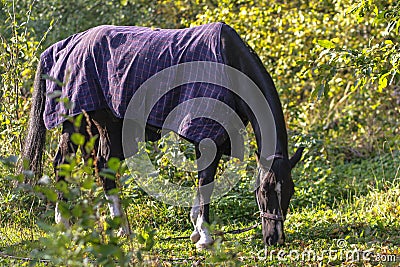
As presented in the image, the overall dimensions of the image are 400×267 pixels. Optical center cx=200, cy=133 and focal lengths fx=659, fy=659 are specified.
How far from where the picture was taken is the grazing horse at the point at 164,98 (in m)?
4.36

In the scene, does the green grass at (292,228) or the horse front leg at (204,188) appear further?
the horse front leg at (204,188)

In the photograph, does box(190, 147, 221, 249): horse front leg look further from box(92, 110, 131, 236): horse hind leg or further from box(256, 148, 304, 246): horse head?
box(92, 110, 131, 236): horse hind leg

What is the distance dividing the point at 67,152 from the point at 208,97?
1257 millimetres

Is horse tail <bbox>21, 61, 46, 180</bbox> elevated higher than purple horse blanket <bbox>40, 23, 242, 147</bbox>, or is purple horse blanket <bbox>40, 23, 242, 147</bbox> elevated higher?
purple horse blanket <bbox>40, 23, 242, 147</bbox>

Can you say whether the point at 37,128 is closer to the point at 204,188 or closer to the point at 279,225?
the point at 204,188

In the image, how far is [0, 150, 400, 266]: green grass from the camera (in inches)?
160

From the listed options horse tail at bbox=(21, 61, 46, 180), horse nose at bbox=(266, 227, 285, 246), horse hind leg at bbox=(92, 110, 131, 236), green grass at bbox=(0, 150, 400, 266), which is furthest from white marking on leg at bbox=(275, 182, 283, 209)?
horse tail at bbox=(21, 61, 46, 180)

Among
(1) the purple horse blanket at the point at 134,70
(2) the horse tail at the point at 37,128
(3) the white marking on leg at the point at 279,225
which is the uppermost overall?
(1) the purple horse blanket at the point at 134,70

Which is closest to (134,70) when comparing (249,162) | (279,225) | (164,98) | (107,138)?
(164,98)

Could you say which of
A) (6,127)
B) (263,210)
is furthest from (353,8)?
(6,127)

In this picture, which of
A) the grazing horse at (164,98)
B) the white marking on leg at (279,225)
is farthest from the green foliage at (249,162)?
the grazing horse at (164,98)

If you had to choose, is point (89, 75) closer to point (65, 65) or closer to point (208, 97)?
point (65, 65)

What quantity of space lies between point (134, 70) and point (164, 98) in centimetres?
31

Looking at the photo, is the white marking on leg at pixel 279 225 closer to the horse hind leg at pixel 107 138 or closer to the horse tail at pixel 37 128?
the horse hind leg at pixel 107 138
